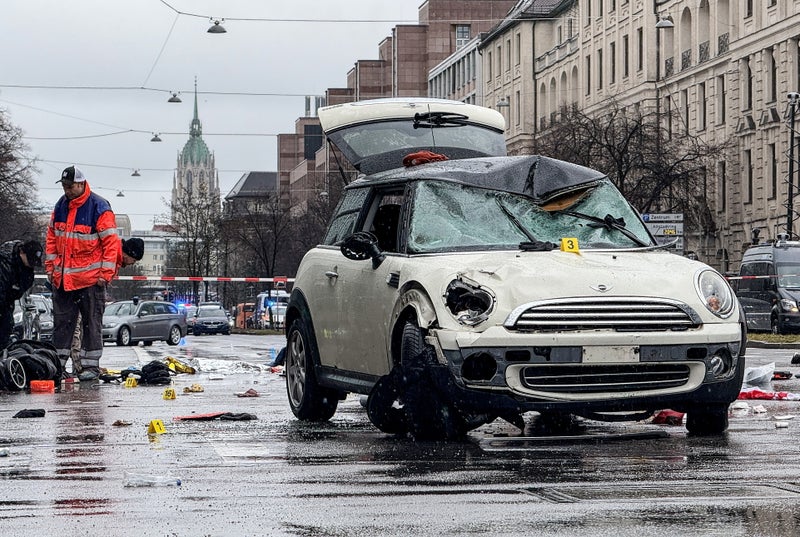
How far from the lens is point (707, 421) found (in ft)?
32.4

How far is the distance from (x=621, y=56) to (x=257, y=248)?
32.0 metres

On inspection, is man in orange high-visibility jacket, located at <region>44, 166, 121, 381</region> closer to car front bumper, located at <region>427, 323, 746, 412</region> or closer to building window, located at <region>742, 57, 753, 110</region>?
car front bumper, located at <region>427, 323, 746, 412</region>

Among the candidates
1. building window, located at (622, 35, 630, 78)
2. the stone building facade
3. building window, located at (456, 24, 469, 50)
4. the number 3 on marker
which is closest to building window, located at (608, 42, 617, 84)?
the stone building facade

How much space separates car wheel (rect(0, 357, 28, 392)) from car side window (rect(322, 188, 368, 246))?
5.05 metres

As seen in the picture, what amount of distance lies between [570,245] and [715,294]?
0.97 m

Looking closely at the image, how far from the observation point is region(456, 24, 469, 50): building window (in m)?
126

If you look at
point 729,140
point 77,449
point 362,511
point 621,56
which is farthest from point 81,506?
point 621,56

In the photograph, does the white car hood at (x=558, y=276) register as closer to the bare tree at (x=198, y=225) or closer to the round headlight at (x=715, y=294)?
the round headlight at (x=715, y=294)

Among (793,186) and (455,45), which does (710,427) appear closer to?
(793,186)

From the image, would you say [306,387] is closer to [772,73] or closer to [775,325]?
[775,325]

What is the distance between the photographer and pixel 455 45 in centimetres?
12650

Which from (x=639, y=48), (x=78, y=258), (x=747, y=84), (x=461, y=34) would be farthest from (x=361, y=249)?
(x=461, y=34)

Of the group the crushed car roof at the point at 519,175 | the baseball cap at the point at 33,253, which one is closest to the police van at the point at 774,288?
the baseball cap at the point at 33,253

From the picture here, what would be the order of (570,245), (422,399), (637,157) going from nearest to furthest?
(422,399), (570,245), (637,157)
